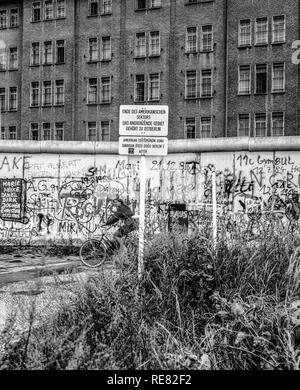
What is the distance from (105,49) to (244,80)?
39.2 ft

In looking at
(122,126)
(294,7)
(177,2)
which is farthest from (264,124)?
(122,126)

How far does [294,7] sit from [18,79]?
80.0ft

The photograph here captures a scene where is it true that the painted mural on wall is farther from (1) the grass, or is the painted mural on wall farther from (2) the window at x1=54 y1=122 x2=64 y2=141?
(2) the window at x1=54 y1=122 x2=64 y2=141

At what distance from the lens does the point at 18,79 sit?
55.9m

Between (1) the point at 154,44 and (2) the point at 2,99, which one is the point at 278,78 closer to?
(1) the point at 154,44

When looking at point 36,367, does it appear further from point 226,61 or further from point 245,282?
point 226,61

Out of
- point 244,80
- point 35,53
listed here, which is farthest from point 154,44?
point 35,53

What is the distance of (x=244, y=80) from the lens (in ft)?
156

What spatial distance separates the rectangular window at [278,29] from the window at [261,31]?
2.00 feet

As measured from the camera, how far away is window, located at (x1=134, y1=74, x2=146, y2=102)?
50406mm

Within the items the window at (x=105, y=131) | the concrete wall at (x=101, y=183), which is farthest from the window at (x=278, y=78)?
the concrete wall at (x=101, y=183)

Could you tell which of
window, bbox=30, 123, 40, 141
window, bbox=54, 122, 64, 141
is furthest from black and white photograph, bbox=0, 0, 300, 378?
window, bbox=30, 123, 40, 141

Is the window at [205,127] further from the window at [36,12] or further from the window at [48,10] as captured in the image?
the window at [36,12]

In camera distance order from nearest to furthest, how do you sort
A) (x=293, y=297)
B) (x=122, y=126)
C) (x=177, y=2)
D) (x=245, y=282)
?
(x=293, y=297) < (x=245, y=282) < (x=122, y=126) < (x=177, y=2)
